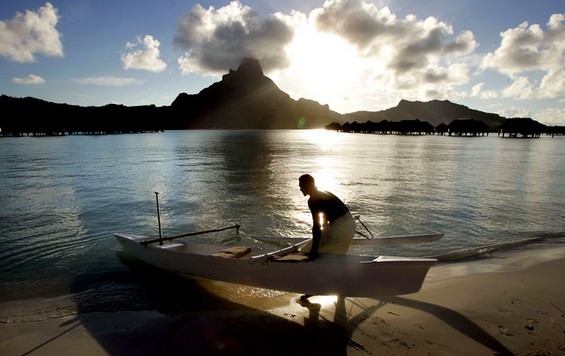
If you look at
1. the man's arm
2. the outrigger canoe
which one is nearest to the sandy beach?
the outrigger canoe

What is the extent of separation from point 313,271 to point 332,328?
119 centimetres

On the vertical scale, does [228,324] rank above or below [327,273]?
below

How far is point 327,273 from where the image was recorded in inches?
263

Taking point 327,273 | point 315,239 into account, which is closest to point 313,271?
point 327,273

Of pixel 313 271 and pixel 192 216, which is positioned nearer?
pixel 313 271

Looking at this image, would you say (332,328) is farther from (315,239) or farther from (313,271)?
(315,239)

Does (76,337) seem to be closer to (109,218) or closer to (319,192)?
(319,192)

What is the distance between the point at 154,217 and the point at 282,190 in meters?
10.0

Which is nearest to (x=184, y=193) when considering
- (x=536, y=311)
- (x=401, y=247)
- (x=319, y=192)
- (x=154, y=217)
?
(x=154, y=217)

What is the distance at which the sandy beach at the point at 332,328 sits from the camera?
584 cm

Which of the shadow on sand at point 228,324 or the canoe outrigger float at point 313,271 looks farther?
the canoe outrigger float at point 313,271

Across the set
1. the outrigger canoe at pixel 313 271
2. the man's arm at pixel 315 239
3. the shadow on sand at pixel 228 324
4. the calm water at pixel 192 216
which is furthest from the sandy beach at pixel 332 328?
the man's arm at pixel 315 239

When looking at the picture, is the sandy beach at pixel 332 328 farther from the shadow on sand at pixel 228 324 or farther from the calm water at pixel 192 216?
the calm water at pixel 192 216

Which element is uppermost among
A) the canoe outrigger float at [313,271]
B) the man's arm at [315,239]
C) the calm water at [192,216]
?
the man's arm at [315,239]
